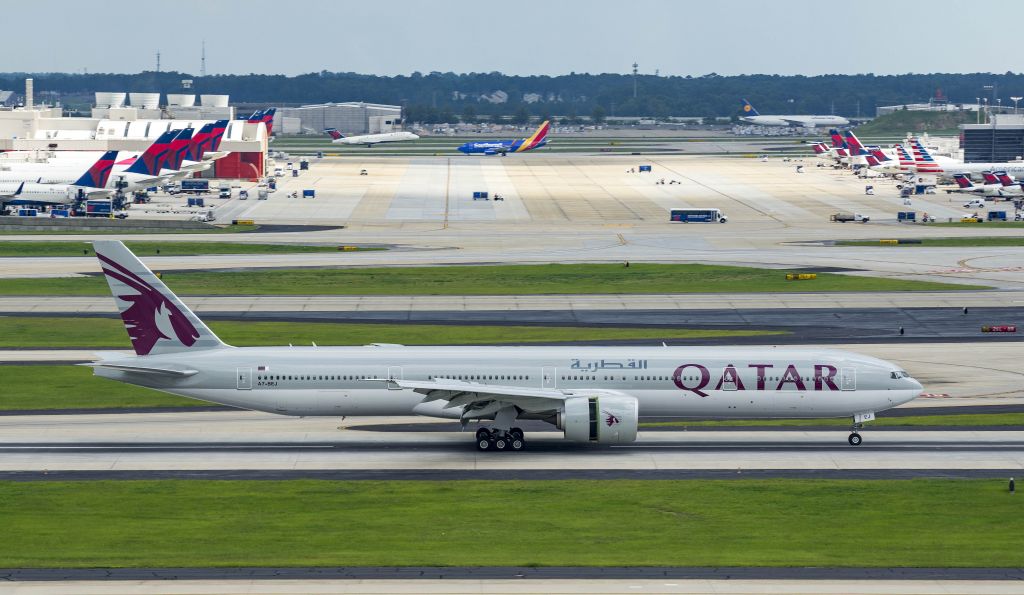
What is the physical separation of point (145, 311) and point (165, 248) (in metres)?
74.7

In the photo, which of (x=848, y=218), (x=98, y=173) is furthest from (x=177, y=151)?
(x=848, y=218)

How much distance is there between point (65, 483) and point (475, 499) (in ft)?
48.5

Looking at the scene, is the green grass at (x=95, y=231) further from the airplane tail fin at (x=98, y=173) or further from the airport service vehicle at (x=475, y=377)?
the airport service vehicle at (x=475, y=377)

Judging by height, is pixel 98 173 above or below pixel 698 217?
above

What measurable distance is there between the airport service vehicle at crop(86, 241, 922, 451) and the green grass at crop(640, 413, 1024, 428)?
4.76 metres

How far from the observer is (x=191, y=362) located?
5575 centimetres

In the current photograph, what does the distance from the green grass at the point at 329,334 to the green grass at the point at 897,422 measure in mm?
20329

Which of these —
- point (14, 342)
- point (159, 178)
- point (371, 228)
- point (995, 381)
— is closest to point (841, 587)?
point (995, 381)

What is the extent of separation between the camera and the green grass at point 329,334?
8094 centimetres

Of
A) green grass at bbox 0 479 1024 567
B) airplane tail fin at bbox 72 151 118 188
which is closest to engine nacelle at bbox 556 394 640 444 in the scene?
green grass at bbox 0 479 1024 567

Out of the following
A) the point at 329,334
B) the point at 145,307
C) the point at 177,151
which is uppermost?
the point at 177,151

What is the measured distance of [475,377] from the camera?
55500mm

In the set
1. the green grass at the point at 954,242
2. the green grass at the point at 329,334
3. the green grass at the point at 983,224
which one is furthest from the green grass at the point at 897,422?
A: the green grass at the point at 983,224

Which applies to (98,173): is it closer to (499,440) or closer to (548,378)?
(548,378)
